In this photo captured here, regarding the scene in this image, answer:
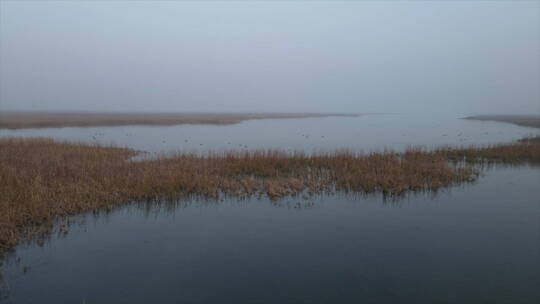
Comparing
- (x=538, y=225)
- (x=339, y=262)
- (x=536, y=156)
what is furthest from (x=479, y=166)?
(x=339, y=262)

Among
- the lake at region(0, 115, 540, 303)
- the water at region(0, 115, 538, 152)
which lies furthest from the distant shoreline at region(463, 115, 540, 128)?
the lake at region(0, 115, 540, 303)

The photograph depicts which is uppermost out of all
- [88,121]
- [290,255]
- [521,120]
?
[521,120]

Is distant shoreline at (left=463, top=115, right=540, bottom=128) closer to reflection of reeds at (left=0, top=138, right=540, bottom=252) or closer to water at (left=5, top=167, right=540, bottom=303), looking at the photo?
reflection of reeds at (left=0, top=138, right=540, bottom=252)

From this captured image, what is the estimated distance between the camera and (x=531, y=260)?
784cm

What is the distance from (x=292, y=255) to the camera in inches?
323

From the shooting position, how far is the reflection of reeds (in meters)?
9.98

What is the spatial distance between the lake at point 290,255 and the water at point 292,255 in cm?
3

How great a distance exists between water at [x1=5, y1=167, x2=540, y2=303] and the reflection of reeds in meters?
1.06

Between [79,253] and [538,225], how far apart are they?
13539 millimetres

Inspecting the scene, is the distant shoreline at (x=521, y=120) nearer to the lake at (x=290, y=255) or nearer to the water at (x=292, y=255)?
the lake at (x=290, y=255)

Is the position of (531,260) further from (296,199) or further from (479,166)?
(479,166)

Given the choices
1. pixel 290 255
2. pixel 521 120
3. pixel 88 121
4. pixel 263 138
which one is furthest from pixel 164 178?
pixel 521 120

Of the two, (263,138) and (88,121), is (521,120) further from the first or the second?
(88,121)

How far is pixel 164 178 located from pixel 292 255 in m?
7.53
